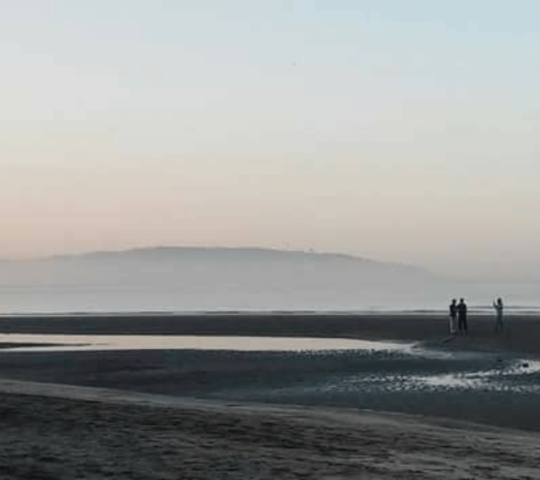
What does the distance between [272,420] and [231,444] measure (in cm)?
277

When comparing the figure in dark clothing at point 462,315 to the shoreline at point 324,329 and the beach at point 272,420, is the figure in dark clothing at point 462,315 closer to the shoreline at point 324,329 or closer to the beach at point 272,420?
the shoreline at point 324,329

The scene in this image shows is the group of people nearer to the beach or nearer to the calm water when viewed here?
the calm water

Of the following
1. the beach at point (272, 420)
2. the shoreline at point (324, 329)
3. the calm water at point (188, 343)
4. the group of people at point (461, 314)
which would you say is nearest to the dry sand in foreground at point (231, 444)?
the beach at point (272, 420)

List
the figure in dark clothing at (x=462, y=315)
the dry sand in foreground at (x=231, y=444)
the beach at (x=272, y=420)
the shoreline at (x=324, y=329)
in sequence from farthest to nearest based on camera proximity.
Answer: the figure in dark clothing at (x=462, y=315), the shoreline at (x=324, y=329), the beach at (x=272, y=420), the dry sand in foreground at (x=231, y=444)

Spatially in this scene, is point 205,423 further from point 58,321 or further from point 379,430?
point 58,321

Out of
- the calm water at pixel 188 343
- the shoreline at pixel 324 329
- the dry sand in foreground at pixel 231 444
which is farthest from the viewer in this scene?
the shoreline at pixel 324 329

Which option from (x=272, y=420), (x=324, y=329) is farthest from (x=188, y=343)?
(x=272, y=420)

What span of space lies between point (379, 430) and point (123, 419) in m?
3.87

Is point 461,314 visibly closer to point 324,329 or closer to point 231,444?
point 324,329

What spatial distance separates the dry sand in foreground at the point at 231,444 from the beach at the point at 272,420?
0.02 meters

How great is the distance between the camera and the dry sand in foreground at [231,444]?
971cm

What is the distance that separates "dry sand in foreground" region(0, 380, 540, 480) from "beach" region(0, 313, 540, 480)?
0.07ft

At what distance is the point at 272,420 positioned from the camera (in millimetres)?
14102

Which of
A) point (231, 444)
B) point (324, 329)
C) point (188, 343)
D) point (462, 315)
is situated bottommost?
point (231, 444)
